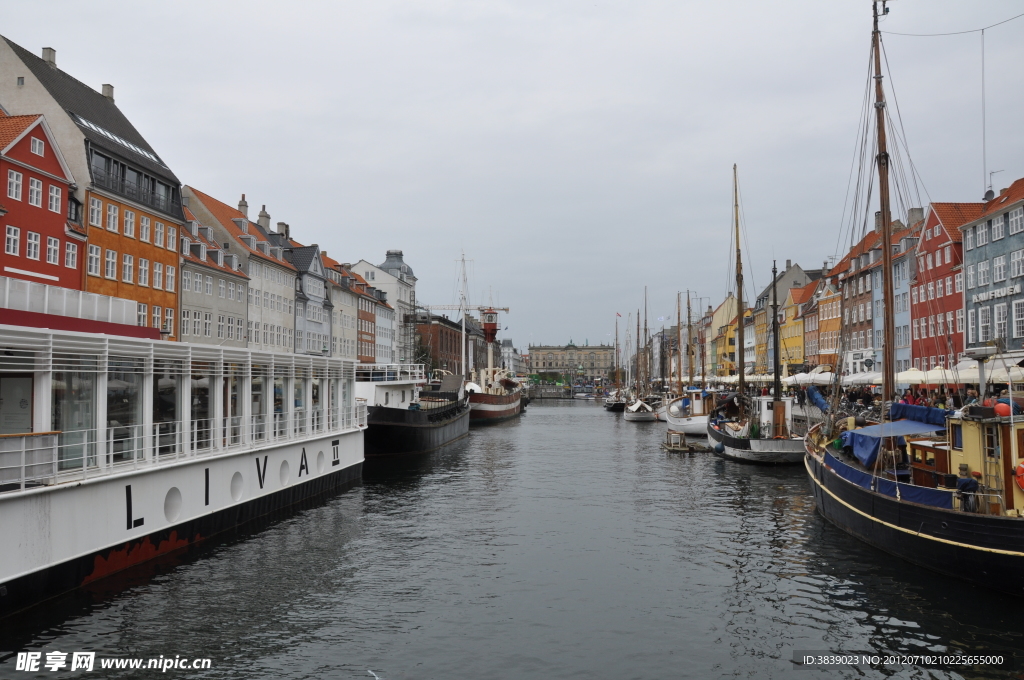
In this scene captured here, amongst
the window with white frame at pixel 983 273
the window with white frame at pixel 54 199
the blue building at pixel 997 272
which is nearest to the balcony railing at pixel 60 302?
the window with white frame at pixel 54 199

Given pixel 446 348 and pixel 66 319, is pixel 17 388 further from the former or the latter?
pixel 446 348

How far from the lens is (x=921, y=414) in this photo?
22.2 metres

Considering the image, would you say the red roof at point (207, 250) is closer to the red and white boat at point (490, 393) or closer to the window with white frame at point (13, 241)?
the window with white frame at point (13, 241)

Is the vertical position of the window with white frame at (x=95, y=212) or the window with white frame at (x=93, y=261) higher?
the window with white frame at (x=95, y=212)

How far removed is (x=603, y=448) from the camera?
183 ft

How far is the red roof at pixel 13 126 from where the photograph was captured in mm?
37000

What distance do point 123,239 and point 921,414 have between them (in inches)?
1701

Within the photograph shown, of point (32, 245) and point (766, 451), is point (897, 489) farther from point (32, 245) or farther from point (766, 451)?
point (32, 245)

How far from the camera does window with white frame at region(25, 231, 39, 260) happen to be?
125 ft

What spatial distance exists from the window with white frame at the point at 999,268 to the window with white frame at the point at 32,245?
179ft

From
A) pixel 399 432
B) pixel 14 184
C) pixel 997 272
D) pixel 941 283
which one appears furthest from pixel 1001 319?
pixel 14 184

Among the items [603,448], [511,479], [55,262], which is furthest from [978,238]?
[55,262]

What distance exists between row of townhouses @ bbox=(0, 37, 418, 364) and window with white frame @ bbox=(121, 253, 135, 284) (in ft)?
0.20

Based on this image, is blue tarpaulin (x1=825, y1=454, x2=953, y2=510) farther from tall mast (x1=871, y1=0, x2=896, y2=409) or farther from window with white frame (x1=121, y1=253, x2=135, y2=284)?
window with white frame (x1=121, y1=253, x2=135, y2=284)
